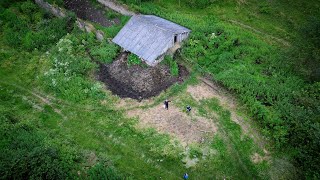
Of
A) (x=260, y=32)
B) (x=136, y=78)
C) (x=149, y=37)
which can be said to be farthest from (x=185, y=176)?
(x=260, y=32)

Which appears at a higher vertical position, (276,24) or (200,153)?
(276,24)

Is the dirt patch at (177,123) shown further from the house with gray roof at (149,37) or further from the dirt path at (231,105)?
the house with gray roof at (149,37)

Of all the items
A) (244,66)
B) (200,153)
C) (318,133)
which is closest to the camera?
(318,133)

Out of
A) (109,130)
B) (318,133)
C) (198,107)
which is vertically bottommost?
(109,130)

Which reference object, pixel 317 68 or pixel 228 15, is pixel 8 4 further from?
pixel 317 68

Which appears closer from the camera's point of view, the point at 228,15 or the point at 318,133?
the point at 318,133

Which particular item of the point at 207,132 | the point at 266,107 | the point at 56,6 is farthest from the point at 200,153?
the point at 56,6

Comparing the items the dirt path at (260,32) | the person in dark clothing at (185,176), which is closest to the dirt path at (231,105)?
the person in dark clothing at (185,176)

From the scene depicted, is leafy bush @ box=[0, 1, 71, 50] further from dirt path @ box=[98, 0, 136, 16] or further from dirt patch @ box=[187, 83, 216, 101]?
dirt patch @ box=[187, 83, 216, 101]

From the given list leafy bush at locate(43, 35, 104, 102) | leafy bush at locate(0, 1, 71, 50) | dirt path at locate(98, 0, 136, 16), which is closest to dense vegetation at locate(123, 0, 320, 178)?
dirt path at locate(98, 0, 136, 16)
